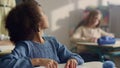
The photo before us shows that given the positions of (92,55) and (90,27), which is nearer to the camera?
(92,55)

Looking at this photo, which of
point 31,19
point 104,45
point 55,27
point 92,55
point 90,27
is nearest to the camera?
point 31,19

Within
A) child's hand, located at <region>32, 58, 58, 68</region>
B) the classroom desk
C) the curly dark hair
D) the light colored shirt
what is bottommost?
the classroom desk

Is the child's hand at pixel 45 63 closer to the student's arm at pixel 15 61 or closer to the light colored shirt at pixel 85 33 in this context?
the student's arm at pixel 15 61

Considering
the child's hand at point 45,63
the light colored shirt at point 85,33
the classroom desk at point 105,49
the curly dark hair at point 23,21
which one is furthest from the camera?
the light colored shirt at point 85,33

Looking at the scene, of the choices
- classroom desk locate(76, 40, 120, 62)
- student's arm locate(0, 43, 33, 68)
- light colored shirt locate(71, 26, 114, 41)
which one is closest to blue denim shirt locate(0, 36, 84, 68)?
student's arm locate(0, 43, 33, 68)

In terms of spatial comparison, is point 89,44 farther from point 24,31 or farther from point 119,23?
point 24,31

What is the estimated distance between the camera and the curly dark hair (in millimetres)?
1467

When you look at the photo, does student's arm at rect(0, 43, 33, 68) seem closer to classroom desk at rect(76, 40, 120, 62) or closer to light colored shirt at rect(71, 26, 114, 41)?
classroom desk at rect(76, 40, 120, 62)

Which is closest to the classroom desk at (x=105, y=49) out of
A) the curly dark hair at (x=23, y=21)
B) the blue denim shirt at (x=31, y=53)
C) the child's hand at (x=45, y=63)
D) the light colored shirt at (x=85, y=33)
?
the light colored shirt at (x=85, y=33)

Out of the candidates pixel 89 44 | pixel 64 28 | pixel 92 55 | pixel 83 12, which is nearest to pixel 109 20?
pixel 83 12

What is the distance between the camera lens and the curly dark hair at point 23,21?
147 centimetres

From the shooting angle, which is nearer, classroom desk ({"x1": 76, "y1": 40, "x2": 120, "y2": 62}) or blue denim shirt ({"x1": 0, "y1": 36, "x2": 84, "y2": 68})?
blue denim shirt ({"x1": 0, "y1": 36, "x2": 84, "y2": 68})

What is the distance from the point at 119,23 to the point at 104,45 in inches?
67.4

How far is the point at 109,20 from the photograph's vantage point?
15.5 ft
